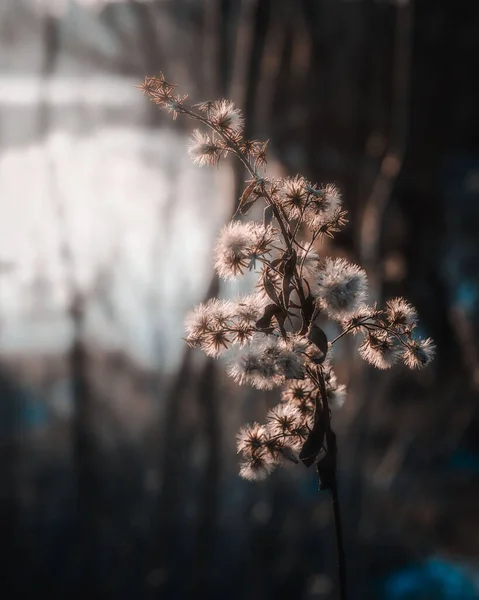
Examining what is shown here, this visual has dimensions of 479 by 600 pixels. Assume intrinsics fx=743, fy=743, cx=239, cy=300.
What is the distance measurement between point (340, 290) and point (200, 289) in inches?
235

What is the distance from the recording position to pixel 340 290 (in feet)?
3.50

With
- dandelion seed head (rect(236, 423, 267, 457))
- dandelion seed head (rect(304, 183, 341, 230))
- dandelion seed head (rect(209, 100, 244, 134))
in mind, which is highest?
dandelion seed head (rect(209, 100, 244, 134))

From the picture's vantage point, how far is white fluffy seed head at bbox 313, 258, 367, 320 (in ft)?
3.50

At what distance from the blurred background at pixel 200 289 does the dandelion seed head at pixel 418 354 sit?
401 cm

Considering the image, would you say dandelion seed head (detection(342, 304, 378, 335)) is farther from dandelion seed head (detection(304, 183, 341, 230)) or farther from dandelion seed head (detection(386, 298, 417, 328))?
dandelion seed head (detection(304, 183, 341, 230))

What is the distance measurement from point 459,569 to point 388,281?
8.76ft

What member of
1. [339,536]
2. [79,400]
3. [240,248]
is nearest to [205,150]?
[240,248]

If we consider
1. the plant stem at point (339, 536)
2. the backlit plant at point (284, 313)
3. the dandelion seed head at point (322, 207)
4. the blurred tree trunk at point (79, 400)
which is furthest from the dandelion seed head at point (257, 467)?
the blurred tree trunk at point (79, 400)

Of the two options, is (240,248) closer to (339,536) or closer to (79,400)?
(339,536)

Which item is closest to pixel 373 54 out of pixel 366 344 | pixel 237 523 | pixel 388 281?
pixel 388 281

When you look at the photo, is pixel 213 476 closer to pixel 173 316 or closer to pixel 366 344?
pixel 173 316

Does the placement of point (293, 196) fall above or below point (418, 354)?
above

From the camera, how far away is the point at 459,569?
262 inches

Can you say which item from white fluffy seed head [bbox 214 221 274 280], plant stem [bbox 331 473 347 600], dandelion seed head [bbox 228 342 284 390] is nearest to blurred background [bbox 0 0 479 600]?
white fluffy seed head [bbox 214 221 274 280]
